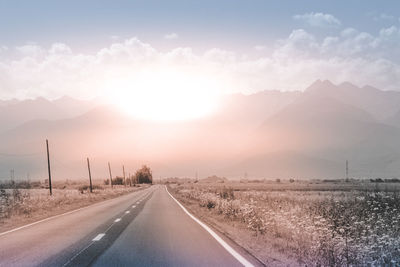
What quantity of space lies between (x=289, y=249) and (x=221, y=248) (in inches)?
64.4

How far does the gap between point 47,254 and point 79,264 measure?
1687mm

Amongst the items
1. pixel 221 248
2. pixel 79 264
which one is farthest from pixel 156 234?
pixel 79 264

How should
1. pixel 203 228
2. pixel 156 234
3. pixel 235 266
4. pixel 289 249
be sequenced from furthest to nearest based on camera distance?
pixel 203 228
pixel 156 234
pixel 289 249
pixel 235 266

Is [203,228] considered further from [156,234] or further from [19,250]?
[19,250]

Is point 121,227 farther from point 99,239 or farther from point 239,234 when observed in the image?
point 239,234

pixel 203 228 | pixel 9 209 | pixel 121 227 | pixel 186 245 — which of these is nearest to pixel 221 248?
pixel 186 245

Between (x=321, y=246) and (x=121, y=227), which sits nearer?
(x=321, y=246)

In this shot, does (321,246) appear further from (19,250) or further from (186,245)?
(19,250)

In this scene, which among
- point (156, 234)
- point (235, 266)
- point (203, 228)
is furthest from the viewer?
point (203, 228)

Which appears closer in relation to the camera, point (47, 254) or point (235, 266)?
point (235, 266)

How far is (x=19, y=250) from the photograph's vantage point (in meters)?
10.8

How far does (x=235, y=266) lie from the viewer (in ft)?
28.3

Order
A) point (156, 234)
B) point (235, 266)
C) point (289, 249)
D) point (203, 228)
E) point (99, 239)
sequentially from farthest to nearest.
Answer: point (203, 228)
point (156, 234)
point (99, 239)
point (289, 249)
point (235, 266)

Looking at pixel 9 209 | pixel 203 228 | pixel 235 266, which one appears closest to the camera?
pixel 235 266
